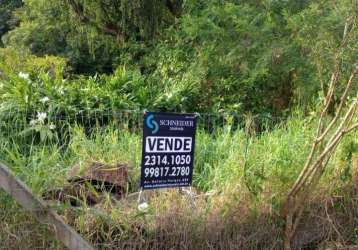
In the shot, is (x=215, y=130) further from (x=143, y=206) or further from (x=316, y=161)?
(x=143, y=206)

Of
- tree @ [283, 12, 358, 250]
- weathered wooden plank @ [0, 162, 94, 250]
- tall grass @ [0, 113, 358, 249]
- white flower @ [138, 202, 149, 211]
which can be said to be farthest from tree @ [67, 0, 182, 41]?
weathered wooden plank @ [0, 162, 94, 250]

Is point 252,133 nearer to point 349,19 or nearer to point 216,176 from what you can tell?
point 216,176

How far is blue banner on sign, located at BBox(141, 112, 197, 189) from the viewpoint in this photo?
4.19 meters

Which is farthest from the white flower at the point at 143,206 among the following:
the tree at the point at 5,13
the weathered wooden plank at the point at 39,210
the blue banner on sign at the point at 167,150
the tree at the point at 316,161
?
the tree at the point at 5,13

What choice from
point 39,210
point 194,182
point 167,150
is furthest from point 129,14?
point 39,210

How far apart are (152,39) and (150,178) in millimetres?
9530

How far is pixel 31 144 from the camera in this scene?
5.19 metres

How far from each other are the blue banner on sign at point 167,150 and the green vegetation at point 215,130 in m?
0.18

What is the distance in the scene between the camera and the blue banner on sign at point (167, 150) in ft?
13.8

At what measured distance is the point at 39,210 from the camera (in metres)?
3.77

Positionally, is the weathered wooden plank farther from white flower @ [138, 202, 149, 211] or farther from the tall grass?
white flower @ [138, 202, 149, 211]

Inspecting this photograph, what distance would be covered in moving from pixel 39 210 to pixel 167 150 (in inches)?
43.5

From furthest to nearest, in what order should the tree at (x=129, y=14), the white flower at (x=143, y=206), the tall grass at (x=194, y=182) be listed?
the tree at (x=129, y=14) < the white flower at (x=143, y=206) < the tall grass at (x=194, y=182)

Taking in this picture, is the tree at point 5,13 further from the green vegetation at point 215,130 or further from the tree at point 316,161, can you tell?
the tree at point 316,161
